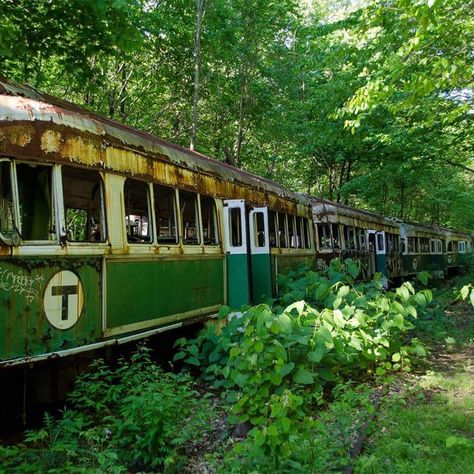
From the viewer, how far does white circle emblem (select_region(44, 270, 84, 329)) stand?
4.50 m

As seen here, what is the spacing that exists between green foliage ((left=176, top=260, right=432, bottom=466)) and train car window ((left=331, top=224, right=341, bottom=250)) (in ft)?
20.7

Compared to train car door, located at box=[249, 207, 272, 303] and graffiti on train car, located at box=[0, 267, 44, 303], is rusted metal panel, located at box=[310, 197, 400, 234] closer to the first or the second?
train car door, located at box=[249, 207, 272, 303]

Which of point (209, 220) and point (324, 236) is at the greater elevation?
point (209, 220)

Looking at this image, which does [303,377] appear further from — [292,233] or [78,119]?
[292,233]

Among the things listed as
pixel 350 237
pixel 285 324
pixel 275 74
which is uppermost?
pixel 275 74

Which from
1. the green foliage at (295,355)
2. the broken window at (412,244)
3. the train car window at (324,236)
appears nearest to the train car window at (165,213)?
the green foliage at (295,355)

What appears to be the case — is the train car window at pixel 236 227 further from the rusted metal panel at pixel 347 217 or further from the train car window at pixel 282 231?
the rusted metal panel at pixel 347 217

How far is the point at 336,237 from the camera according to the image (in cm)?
1497

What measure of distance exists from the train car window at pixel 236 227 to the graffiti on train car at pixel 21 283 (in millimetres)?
4337

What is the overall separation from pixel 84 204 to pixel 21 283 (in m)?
1.31

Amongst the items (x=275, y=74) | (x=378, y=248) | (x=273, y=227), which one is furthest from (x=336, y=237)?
(x=275, y=74)

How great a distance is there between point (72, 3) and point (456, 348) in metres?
8.13

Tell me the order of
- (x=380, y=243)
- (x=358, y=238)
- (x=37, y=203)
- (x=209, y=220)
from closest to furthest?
(x=37, y=203)
(x=209, y=220)
(x=358, y=238)
(x=380, y=243)

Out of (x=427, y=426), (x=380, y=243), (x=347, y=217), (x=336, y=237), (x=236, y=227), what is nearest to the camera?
(x=427, y=426)
